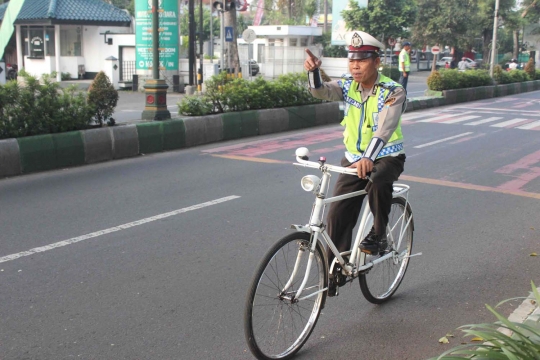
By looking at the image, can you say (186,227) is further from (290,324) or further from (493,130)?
(493,130)

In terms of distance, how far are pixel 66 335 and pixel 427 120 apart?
48.5 ft

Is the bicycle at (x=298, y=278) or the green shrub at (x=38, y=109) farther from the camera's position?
the green shrub at (x=38, y=109)

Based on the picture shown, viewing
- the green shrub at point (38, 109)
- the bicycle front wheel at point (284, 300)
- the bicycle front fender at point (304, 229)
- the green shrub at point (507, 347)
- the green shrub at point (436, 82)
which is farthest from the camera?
the green shrub at point (436, 82)

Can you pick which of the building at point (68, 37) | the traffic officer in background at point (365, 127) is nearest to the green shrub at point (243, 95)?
the traffic officer in background at point (365, 127)

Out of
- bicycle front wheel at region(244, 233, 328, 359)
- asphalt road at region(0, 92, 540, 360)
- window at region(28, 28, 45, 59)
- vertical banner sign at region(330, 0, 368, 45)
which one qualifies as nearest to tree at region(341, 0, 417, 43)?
vertical banner sign at region(330, 0, 368, 45)

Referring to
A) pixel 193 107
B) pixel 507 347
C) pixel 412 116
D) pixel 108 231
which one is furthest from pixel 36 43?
pixel 507 347

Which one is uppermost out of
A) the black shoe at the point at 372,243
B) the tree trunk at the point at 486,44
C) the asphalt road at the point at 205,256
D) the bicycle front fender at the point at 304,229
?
the tree trunk at the point at 486,44

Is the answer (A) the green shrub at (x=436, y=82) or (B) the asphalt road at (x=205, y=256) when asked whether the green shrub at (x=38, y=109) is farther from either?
(A) the green shrub at (x=436, y=82)

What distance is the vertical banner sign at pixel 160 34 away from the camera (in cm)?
2589

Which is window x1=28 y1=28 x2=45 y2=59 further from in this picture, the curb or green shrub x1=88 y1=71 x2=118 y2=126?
green shrub x1=88 y1=71 x2=118 y2=126

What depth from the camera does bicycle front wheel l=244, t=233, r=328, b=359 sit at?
3604mm

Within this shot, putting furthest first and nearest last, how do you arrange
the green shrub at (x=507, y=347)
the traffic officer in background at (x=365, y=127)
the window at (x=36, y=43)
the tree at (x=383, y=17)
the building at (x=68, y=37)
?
the tree at (x=383, y=17) < the window at (x=36, y=43) < the building at (x=68, y=37) < the traffic officer in background at (x=365, y=127) < the green shrub at (x=507, y=347)

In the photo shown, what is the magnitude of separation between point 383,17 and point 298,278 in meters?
40.2

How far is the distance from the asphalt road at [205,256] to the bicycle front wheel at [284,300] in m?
0.17
